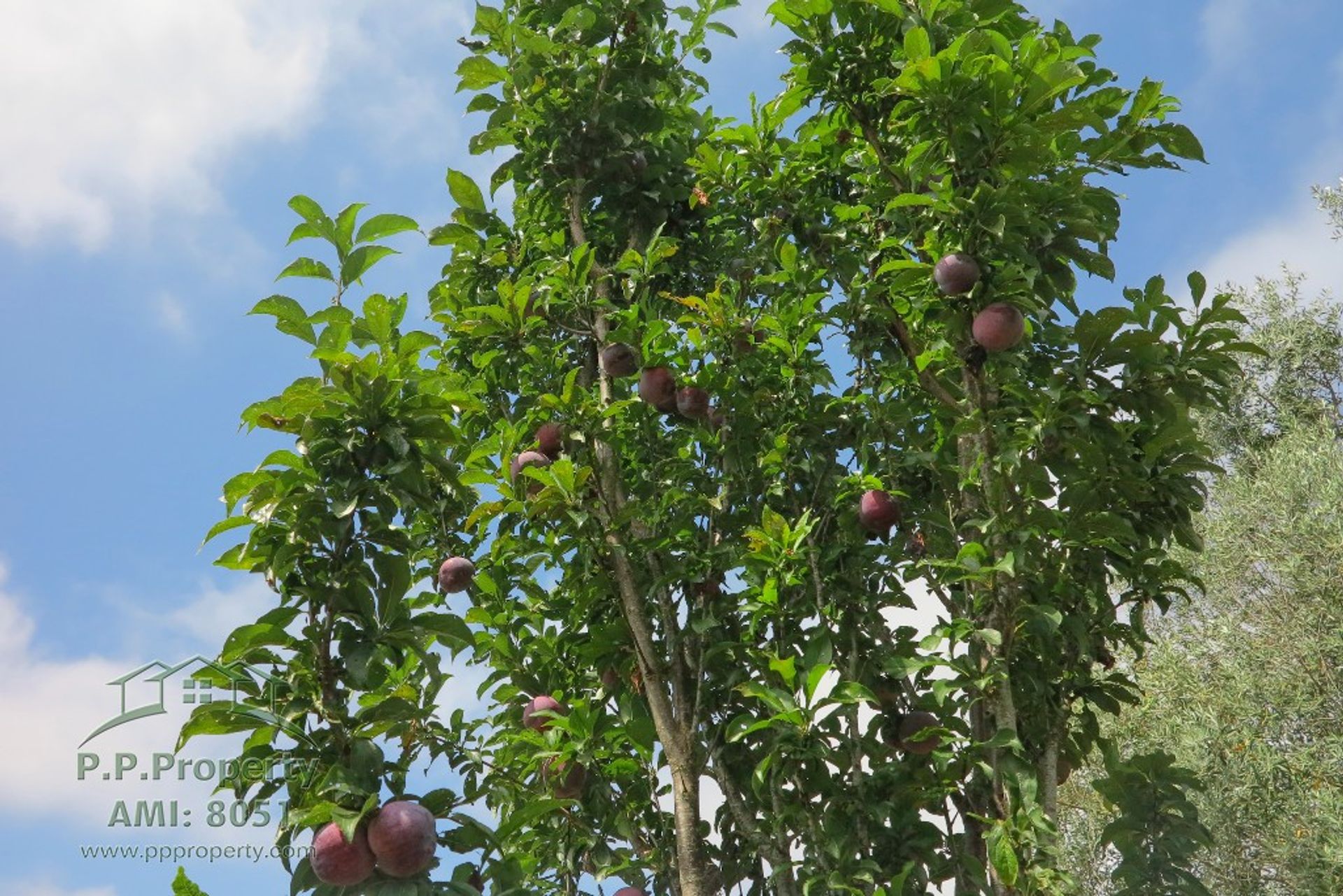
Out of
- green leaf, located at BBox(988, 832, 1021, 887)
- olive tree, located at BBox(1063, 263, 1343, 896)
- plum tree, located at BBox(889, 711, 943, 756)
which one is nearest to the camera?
green leaf, located at BBox(988, 832, 1021, 887)

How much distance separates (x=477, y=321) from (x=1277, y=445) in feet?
22.6

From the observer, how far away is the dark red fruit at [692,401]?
384cm

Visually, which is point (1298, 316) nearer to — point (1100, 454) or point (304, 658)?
point (1100, 454)

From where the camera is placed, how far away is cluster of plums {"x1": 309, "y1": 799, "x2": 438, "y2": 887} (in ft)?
7.91

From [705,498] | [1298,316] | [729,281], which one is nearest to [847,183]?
[729,281]

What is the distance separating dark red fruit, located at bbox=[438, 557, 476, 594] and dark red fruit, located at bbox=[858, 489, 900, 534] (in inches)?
49.2

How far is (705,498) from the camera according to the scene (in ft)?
12.4

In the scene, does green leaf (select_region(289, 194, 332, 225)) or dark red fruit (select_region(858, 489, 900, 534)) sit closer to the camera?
green leaf (select_region(289, 194, 332, 225))

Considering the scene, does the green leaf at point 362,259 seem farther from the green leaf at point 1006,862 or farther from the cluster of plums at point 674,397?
the green leaf at point 1006,862

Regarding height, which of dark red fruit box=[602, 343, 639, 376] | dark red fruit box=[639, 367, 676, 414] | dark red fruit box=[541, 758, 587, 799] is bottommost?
dark red fruit box=[541, 758, 587, 799]

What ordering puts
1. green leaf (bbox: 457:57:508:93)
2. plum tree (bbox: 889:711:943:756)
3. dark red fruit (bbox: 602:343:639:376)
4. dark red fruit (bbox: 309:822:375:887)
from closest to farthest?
dark red fruit (bbox: 309:822:375:887) < plum tree (bbox: 889:711:943:756) < dark red fruit (bbox: 602:343:639:376) < green leaf (bbox: 457:57:508:93)

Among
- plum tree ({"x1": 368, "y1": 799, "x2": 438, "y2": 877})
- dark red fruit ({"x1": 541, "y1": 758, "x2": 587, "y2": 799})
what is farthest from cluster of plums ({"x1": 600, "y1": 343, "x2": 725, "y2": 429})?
plum tree ({"x1": 368, "y1": 799, "x2": 438, "y2": 877})

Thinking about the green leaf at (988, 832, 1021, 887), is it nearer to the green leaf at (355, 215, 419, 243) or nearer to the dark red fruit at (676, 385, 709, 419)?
the dark red fruit at (676, 385, 709, 419)

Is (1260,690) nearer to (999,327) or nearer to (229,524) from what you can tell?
(999,327)
